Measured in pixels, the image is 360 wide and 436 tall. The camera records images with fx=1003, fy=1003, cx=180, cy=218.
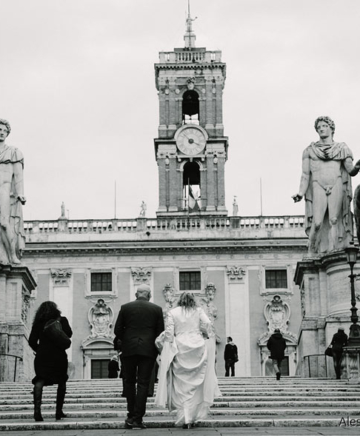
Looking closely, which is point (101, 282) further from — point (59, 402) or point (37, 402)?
point (37, 402)

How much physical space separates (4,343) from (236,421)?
12561 millimetres

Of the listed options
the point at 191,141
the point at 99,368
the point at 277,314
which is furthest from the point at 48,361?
the point at 191,141

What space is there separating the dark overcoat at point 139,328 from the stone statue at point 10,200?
40.0ft

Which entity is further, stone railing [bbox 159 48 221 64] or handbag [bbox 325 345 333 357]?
stone railing [bbox 159 48 221 64]

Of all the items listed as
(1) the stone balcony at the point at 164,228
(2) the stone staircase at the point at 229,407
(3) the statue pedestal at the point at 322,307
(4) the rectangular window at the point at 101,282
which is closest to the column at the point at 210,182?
(1) the stone balcony at the point at 164,228

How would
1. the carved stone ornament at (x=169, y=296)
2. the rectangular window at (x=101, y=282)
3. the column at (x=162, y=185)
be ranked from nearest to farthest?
the carved stone ornament at (x=169, y=296), the rectangular window at (x=101, y=282), the column at (x=162, y=185)

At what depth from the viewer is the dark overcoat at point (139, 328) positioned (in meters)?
13.5

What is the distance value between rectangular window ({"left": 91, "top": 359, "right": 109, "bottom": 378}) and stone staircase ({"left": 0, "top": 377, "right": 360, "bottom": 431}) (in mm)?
31951

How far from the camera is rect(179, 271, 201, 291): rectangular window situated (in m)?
53.9

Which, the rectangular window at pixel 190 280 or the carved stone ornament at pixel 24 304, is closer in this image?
the carved stone ornament at pixel 24 304

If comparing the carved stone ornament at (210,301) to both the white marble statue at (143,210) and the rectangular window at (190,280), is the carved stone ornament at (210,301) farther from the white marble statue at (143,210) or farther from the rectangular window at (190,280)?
the white marble statue at (143,210)

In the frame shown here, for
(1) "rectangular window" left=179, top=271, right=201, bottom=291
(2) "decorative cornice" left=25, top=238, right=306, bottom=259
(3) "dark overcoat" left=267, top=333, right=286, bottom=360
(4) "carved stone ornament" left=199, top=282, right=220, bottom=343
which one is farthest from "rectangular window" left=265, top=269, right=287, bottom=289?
(3) "dark overcoat" left=267, top=333, right=286, bottom=360

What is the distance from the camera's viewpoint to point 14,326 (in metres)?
25.1

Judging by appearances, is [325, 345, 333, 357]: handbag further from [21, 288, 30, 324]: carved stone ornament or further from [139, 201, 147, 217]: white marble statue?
[139, 201, 147, 217]: white marble statue
